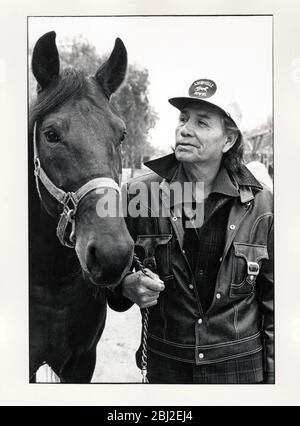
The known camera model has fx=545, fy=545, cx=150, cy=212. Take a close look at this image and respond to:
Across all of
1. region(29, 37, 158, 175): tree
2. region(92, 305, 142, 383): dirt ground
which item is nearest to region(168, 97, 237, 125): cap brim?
region(29, 37, 158, 175): tree

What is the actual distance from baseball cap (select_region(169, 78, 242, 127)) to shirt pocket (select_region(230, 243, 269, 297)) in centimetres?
74

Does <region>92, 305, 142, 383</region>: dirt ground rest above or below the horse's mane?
below

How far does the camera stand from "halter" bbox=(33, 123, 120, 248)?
312 cm

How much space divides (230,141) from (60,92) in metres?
1.04

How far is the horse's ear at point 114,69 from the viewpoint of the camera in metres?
3.23

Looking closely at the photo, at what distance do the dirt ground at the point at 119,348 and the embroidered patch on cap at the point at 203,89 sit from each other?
132 cm

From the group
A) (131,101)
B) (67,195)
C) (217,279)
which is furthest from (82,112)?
(217,279)

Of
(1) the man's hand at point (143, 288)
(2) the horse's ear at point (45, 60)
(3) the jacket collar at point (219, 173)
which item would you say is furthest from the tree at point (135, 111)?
(1) the man's hand at point (143, 288)

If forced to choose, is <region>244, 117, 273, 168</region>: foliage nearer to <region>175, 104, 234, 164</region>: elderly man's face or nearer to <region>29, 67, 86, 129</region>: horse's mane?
<region>175, 104, 234, 164</region>: elderly man's face

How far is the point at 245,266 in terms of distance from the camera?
3.27m

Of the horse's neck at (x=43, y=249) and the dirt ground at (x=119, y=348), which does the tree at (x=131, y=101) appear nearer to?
the horse's neck at (x=43, y=249)

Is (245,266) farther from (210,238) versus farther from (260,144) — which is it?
(260,144)

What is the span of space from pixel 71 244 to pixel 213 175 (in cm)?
95
